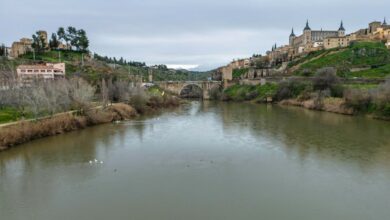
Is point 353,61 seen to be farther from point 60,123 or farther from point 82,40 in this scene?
point 60,123

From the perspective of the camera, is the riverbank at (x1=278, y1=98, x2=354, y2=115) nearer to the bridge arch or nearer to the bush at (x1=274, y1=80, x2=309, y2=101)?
the bush at (x1=274, y1=80, x2=309, y2=101)

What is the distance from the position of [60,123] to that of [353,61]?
174 ft

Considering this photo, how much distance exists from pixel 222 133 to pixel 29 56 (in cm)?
4382

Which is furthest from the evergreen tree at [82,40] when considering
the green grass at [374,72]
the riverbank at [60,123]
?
the green grass at [374,72]

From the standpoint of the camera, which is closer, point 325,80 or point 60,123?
point 60,123

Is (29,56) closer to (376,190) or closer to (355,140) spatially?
(355,140)

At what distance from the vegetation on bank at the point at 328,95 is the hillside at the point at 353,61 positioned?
813 cm

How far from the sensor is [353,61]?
6112 cm

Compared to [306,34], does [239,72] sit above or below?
below

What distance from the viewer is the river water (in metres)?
11.1

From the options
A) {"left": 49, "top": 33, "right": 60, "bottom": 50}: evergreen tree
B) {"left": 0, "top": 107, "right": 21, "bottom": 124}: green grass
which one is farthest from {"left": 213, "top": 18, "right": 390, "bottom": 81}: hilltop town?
{"left": 0, "top": 107, "right": 21, "bottom": 124}: green grass

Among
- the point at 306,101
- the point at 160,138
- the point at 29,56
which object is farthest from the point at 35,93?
the point at 29,56

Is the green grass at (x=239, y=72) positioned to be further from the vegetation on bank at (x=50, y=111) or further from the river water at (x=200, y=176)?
the river water at (x=200, y=176)

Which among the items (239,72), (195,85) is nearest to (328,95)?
(195,85)
